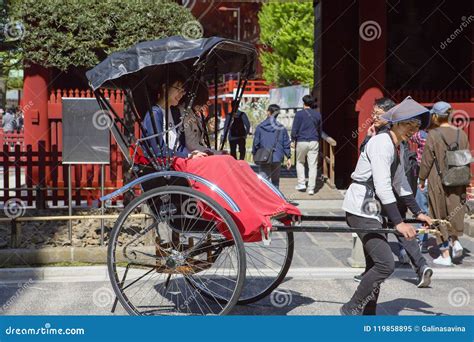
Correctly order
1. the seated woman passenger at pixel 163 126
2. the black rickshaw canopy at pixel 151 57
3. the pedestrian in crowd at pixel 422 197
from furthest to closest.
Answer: the pedestrian in crowd at pixel 422 197 < the seated woman passenger at pixel 163 126 < the black rickshaw canopy at pixel 151 57

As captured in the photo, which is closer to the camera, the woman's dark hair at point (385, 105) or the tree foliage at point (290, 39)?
the woman's dark hair at point (385, 105)

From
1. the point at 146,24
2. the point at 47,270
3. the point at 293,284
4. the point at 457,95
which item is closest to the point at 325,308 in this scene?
the point at 293,284

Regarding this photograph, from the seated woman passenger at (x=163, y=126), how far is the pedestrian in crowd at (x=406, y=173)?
1.41 m

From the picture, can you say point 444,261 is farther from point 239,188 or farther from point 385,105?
point 239,188

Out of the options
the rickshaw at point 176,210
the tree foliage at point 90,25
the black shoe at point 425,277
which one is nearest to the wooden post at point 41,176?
the tree foliage at point 90,25

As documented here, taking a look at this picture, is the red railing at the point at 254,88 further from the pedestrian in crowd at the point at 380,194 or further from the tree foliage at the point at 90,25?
the pedestrian in crowd at the point at 380,194

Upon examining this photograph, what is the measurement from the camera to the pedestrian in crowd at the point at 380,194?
15.3ft

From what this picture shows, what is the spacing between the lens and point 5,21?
9.88 m

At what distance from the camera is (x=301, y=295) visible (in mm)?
6184

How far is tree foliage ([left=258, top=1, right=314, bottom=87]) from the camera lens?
45.5 m

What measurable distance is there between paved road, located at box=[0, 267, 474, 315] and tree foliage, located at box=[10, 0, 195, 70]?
3.71 m

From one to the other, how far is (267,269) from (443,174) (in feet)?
6.72

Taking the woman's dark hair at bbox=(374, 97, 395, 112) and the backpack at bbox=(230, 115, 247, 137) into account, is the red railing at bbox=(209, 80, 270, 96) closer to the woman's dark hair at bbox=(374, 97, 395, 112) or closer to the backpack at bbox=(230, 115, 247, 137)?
the backpack at bbox=(230, 115, 247, 137)

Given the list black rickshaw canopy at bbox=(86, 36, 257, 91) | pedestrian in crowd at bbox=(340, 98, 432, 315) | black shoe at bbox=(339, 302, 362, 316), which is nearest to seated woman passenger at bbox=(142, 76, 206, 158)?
black rickshaw canopy at bbox=(86, 36, 257, 91)
